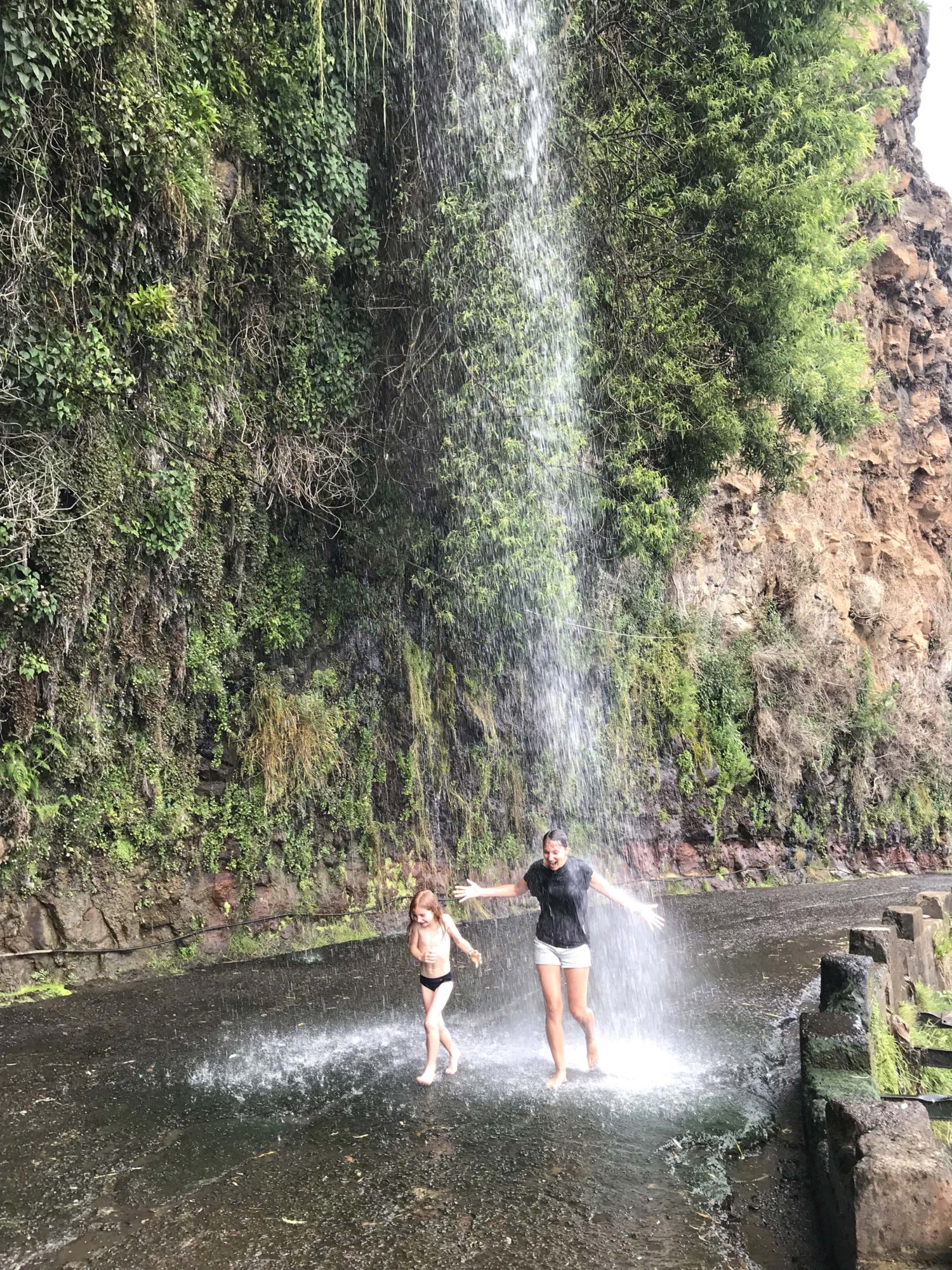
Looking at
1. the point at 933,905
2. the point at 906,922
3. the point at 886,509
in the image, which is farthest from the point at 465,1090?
the point at 886,509

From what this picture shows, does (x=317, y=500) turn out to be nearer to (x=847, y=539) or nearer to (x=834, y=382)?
(x=834, y=382)

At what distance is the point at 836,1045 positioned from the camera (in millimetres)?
4902

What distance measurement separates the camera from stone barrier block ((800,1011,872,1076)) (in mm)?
4809

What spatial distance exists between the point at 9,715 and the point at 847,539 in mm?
24374

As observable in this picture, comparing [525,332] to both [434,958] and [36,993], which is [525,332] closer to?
[434,958]

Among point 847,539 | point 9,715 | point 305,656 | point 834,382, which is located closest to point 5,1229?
point 9,715

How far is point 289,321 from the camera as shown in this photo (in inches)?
410

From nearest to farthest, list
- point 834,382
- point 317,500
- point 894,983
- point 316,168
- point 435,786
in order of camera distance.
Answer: point 894,983 < point 316,168 < point 317,500 < point 435,786 < point 834,382

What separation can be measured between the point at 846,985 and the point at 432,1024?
8.25 ft

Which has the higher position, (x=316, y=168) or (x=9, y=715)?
(x=316, y=168)

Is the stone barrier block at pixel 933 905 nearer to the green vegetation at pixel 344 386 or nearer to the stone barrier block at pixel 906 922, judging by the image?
the stone barrier block at pixel 906 922

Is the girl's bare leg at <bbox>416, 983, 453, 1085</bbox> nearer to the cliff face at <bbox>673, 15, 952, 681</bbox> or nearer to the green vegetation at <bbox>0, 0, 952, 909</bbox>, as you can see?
the green vegetation at <bbox>0, 0, 952, 909</bbox>

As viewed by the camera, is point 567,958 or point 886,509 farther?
point 886,509

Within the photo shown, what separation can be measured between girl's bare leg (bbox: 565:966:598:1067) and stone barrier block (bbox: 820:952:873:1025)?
1373 mm
